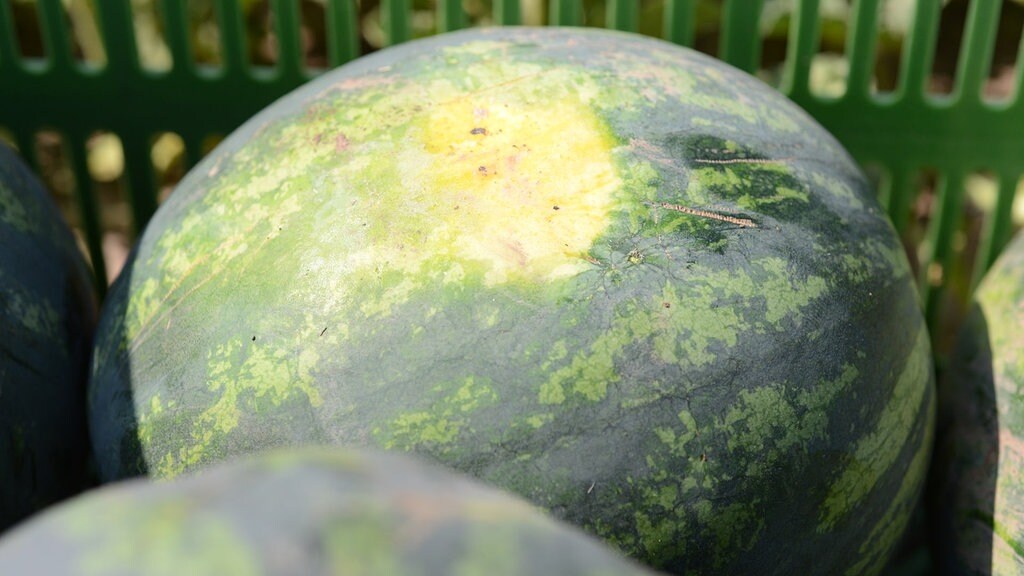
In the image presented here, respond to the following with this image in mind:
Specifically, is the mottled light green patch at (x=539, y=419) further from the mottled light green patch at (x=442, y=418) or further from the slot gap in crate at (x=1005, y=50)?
the slot gap in crate at (x=1005, y=50)


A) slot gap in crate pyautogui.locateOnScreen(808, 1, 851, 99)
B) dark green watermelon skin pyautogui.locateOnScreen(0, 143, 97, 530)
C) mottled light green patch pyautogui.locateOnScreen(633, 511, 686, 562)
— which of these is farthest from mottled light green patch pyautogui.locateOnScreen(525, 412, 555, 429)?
slot gap in crate pyautogui.locateOnScreen(808, 1, 851, 99)

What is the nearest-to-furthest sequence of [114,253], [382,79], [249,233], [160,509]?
1. [160,509]
2. [249,233]
3. [382,79]
4. [114,253]

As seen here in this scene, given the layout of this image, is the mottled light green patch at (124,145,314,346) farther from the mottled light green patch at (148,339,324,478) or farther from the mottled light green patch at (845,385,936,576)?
the mottled light green patch at (845,385,936,576)

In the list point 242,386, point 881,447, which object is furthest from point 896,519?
point 242,386

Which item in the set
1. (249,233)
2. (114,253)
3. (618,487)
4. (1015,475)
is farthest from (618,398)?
(114,253)

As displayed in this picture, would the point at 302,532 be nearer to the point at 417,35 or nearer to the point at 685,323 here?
the point at 685,323

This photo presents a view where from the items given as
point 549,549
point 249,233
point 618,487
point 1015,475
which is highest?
point 549,549

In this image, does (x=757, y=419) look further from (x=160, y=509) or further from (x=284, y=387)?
(x=160, y=509)
